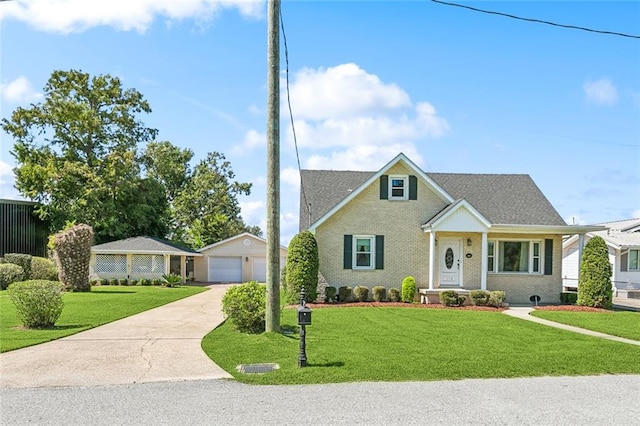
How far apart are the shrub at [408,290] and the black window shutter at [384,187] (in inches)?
132

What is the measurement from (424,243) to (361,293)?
3322 mm

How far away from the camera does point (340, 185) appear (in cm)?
2319

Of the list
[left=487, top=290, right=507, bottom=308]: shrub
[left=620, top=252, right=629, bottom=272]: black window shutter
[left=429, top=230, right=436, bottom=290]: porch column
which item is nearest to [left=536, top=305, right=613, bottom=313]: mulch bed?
[left=487, top=290, right=507, bottom=308]: shrub

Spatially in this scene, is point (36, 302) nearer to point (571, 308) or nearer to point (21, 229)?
point (571, 308)

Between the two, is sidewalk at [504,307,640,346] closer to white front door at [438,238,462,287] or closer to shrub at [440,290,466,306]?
shrub at [440,290,466,306]

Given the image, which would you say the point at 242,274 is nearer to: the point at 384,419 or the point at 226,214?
the point at 226,214

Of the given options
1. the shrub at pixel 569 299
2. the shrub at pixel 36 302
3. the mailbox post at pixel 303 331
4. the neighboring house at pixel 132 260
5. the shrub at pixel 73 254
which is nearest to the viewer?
the mailbox post at pixel 303 331

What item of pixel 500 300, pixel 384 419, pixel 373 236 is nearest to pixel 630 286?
pixel 500 300

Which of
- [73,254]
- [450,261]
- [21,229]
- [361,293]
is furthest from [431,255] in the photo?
[21,229]

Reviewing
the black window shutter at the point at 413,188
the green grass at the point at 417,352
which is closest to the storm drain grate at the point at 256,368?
the green grass at the point at 417,352

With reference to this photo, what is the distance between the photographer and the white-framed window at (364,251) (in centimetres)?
1986

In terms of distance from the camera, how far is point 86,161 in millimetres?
38750

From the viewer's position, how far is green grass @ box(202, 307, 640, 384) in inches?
294

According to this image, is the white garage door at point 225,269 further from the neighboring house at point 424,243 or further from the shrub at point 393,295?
the shrub at point 393,295
